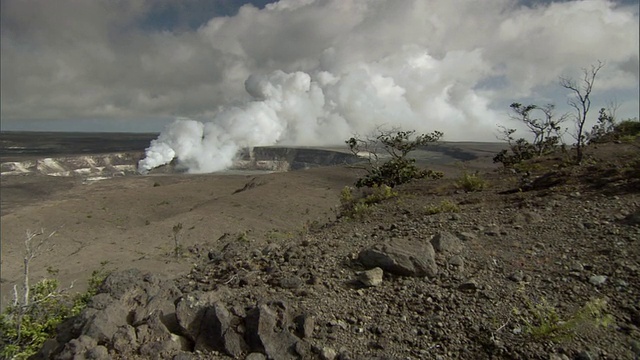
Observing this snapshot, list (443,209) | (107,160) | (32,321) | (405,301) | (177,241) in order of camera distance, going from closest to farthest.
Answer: (405,301) < (32,321) < (443,209) < (177,241) < (107,160)

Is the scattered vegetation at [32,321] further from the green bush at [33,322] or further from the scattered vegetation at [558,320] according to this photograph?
the scattered vegetation at [558,320]

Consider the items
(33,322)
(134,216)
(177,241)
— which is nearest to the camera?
(33,322)

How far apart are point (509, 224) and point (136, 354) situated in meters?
5.22

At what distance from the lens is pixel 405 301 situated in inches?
180

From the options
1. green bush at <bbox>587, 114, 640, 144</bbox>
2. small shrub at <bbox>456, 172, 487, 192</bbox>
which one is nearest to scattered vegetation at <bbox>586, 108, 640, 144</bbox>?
green bush at <bbox>587, 114, 640, 144</bbox>

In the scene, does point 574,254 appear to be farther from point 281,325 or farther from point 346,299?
point 281,325

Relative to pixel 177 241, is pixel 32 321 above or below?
above

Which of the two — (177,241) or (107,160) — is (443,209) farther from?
(107,160)

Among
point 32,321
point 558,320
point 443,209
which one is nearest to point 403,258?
point 558,320

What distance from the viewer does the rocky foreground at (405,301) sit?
391 cm

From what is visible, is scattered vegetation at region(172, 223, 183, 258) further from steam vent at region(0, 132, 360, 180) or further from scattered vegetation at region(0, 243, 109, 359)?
steam vent at region(0, 132, 360, 180)

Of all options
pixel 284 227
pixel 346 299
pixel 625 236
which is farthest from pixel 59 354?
pixel 284 227

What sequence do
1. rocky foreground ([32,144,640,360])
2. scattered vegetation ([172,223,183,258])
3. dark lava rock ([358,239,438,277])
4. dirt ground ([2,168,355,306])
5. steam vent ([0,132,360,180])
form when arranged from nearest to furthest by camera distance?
1. rocky foreground ([32,144,640,360])
2. dark lava rock ([358,239,438,277])
3. scattered vegetation ([172,223,183,258])
4. dirt ground ([2,168,355,306])
5. steam vent ([0,132,360,180])

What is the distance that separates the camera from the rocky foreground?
12.8 ft
